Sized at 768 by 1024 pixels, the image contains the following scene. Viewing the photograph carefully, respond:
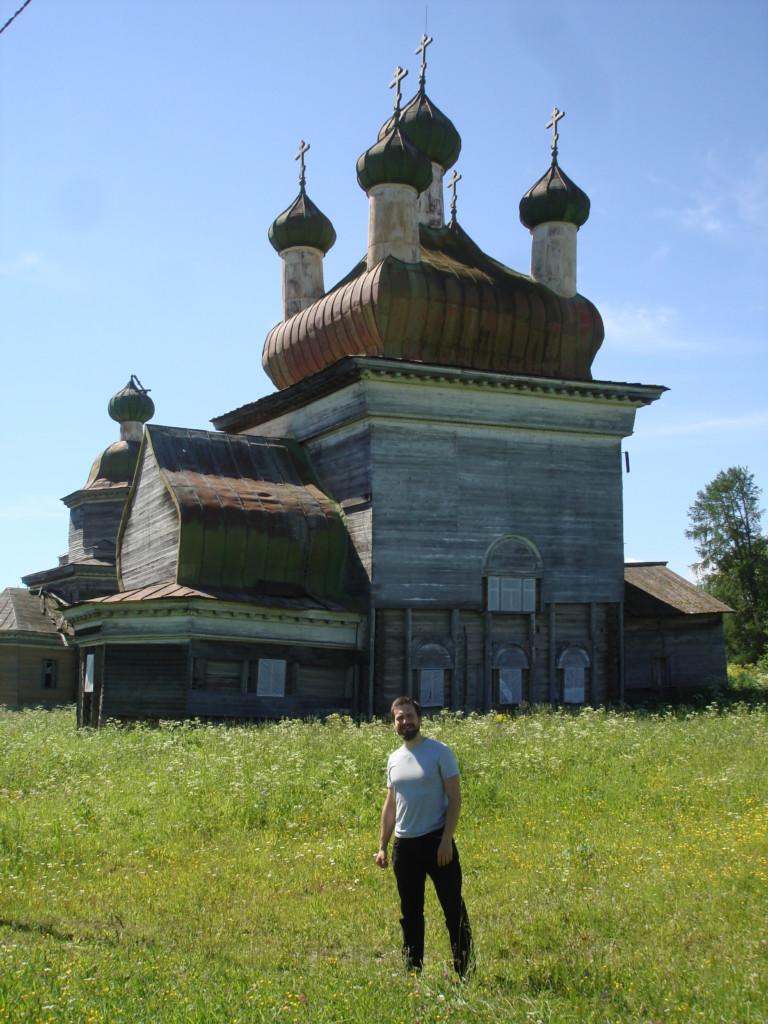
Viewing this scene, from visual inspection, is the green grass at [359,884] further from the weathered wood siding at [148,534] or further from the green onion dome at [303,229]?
the green onion dome at [303,229]

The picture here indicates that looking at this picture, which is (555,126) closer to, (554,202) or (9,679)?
(554,202)

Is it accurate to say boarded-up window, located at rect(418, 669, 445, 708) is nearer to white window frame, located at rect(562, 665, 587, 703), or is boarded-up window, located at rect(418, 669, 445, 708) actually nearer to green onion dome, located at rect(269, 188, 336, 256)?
white window frame, located at rect(562, 665, 587, 703)

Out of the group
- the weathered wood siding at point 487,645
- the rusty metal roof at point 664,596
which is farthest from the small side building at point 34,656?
the rusty metal roof at point 664,596

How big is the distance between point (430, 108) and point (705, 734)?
18.8 meters

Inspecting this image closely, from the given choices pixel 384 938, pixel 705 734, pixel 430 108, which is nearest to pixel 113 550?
pixel 430 108

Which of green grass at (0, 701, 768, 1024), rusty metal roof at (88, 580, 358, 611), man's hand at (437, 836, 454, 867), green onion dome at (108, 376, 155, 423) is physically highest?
green onion dome at (108, 376, 155, 423)

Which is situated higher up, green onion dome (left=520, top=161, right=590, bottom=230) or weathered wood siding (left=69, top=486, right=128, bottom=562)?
green onion dome (left=520, top=161, right=590, bottom=230)

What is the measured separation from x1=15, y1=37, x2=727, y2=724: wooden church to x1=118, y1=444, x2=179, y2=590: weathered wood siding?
71 mm

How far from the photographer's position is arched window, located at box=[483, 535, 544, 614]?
972 inches

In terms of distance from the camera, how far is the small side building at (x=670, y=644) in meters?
27.5

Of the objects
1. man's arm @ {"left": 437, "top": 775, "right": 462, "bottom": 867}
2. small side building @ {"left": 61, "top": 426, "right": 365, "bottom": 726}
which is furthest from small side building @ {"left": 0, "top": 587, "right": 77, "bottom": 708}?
man's arm @ {"left": 437, "top": 775, "right": 462, "bottom": 867}

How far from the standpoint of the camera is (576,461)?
85.2 ft

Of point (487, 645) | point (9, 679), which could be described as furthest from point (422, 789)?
point (9, 679)

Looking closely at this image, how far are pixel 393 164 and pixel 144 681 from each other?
1245 centimetres
